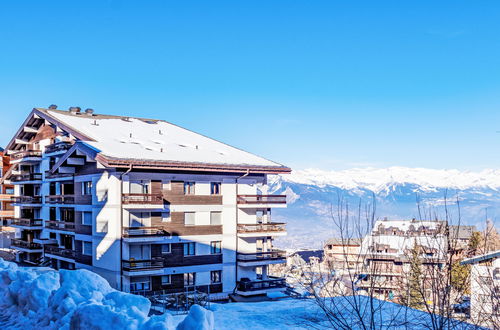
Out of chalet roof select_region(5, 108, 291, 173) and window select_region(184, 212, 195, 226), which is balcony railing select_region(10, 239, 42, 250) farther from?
window select_region(184, 212, 195, 226)

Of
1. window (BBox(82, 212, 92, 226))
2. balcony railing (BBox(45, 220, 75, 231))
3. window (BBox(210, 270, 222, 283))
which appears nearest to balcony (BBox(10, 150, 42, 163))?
balcony railing (BBox(45, 220, 75, 231))

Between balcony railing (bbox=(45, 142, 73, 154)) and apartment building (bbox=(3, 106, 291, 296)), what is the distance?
0.07m

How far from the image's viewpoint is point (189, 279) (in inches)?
1040

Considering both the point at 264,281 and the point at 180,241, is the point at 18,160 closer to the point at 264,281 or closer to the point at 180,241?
the point at 180,241

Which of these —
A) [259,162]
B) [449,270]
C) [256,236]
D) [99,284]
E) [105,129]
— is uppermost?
[105,129]

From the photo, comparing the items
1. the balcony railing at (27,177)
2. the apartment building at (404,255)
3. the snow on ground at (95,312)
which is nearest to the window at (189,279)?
the snow on ground at (95,312)

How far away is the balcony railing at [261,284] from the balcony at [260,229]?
2.71 metres

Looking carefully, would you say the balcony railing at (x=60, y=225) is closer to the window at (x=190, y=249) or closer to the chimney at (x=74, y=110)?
the window at (x=190, y=249)

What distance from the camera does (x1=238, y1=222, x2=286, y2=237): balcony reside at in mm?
28516

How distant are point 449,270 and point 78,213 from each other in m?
25.1

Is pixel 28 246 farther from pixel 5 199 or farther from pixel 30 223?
pixel 5 199

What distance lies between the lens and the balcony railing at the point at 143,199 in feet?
80.6

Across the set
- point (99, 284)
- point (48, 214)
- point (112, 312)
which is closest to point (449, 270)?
point (112, 312)

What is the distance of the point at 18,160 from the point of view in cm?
3612
